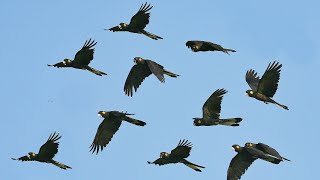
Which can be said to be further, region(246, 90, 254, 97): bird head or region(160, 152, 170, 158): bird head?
region(160, 152, 170, 158): bird head

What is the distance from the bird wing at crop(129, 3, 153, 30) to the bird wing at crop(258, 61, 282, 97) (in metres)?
6.38

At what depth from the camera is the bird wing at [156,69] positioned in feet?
141

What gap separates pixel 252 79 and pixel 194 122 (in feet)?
14.5

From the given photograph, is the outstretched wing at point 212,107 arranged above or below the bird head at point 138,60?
below

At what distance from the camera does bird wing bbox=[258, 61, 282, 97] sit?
42.9 m

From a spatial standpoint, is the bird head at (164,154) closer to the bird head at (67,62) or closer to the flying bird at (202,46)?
the flying bird at (202,46)

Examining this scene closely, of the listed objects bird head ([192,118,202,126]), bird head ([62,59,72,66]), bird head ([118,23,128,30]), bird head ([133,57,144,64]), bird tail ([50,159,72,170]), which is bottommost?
bird tail ([50,159,72,170])

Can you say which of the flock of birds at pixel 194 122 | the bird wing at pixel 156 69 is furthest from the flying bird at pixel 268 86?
the bird wing at pixel 156 69

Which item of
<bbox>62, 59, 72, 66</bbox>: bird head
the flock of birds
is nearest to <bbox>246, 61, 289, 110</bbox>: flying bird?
the flock of birds

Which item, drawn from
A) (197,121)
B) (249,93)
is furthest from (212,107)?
(249,93)

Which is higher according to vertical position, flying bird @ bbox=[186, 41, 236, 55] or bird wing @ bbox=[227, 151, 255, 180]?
flying bird @ bbox=[186, 41, 236, 55]

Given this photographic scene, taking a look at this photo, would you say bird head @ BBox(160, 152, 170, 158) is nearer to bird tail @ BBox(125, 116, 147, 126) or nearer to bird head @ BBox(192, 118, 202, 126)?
bird tail @ BBox(125, 116, 147, 126)

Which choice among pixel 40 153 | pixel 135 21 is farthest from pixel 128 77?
pixel 40 153

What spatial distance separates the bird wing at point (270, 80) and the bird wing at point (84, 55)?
7873mm
